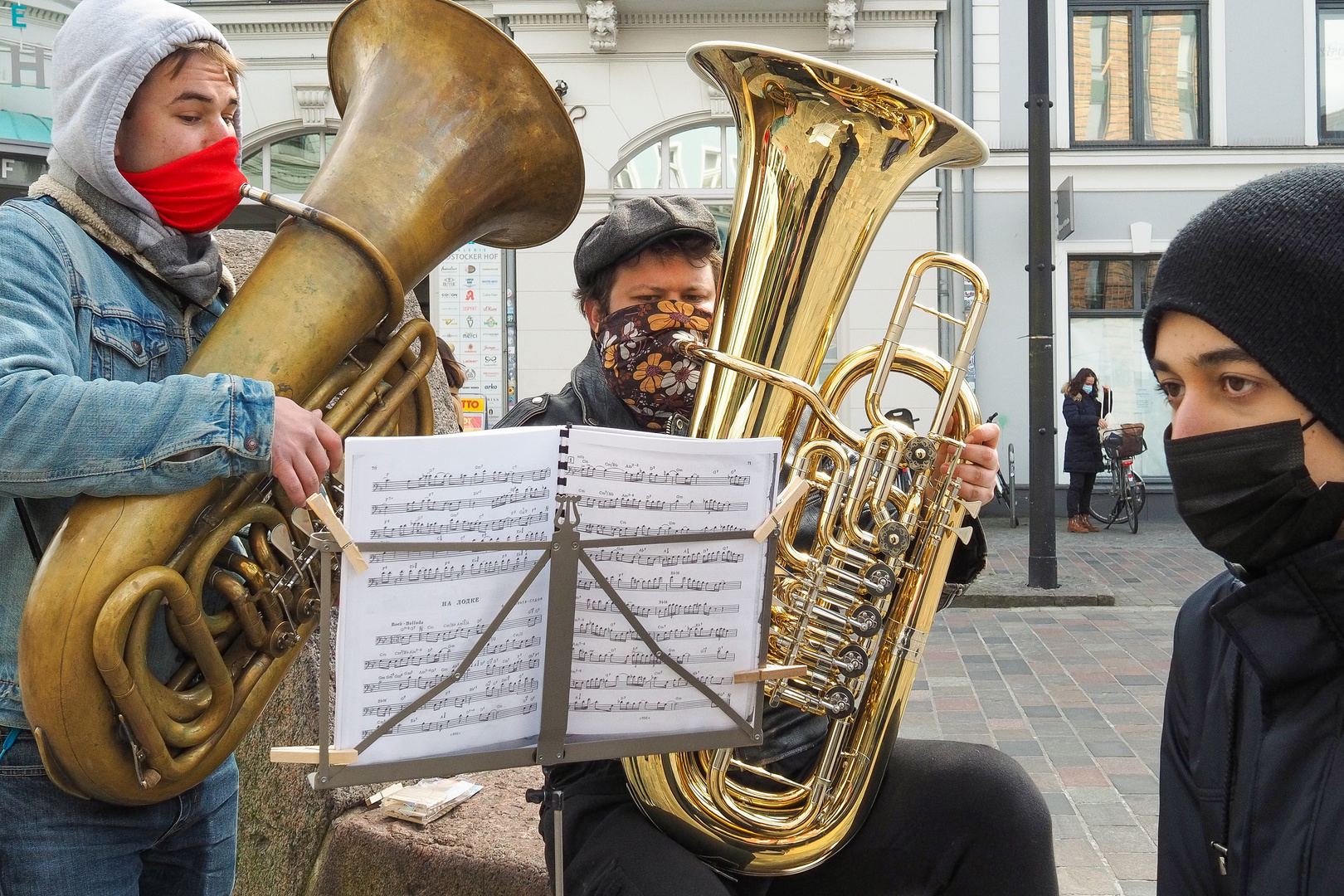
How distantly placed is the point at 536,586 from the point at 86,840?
747 mm

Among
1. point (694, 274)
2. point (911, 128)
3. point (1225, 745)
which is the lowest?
point (1225, 745)

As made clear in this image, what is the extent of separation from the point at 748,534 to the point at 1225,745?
0.67 meters

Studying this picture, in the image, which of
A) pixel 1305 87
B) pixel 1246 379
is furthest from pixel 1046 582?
pixel 1305 87

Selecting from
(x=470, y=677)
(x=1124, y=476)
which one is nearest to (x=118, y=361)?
(x=470, y=677)

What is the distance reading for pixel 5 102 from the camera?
378 centimetres

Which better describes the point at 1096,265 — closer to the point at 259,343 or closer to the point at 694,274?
the point at 694,274

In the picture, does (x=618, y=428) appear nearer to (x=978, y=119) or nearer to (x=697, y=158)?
(x=697, y=158)

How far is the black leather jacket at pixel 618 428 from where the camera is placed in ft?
6.08

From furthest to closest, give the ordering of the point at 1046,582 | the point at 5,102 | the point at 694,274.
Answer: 1. the point at 1046,582
2. the point at 5,102
3. the point at 694,274

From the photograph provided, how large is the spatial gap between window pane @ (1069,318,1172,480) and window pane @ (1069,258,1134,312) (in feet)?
0.45

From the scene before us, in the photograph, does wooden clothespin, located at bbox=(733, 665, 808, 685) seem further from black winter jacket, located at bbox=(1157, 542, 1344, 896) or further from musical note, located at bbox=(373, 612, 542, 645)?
black winter jacket, located at bbox=(1157, 542, 1344, 896)

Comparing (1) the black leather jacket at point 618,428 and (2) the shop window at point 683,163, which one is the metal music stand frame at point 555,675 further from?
(2) the shop window at point 683,163

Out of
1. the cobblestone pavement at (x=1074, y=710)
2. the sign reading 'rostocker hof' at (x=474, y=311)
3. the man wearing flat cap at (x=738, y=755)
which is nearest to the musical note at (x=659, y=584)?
the man wearing flat cap at (x=738, y=755)

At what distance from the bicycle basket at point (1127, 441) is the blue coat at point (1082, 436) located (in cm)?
53
